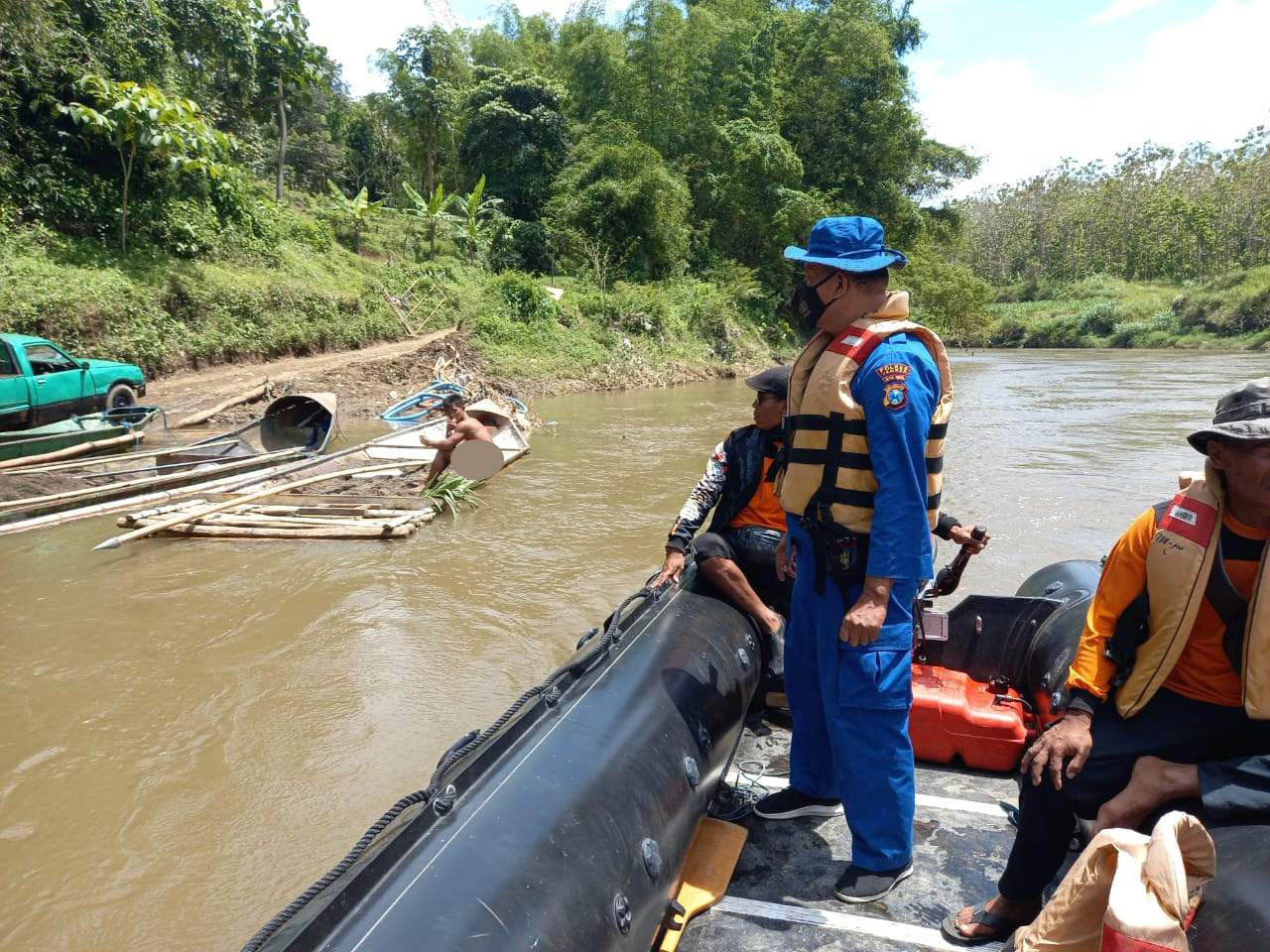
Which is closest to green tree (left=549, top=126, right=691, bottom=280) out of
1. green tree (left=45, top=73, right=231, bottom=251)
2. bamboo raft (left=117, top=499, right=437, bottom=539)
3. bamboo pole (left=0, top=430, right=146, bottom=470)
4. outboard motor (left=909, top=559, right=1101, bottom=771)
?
green tree (left=45, top=73, right=231, bottom=251)

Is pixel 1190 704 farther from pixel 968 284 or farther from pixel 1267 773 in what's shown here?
pixel 968 284

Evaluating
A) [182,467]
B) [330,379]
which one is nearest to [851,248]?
[182,467]

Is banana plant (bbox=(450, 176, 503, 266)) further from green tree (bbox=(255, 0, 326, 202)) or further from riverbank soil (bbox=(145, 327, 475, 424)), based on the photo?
riverbank soil (bbox=(145, 327, 475, 424))

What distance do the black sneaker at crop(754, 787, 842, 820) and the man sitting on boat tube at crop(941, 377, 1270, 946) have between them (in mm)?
607

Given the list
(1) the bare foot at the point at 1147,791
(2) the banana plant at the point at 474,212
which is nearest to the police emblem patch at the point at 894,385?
(1) the bare foot at the point at 1147,791

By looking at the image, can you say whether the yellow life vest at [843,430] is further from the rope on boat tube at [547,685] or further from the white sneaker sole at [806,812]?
the white sneaker sole at [806,812]

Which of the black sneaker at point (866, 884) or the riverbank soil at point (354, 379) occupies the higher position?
the riverbank soil at point (354, 379)

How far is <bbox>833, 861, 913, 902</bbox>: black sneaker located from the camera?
218 cm

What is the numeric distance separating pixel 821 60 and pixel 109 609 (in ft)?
105

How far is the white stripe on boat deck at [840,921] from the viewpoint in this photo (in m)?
2.04

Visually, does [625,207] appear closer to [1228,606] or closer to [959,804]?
[959,804]

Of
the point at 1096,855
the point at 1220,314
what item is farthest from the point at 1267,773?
the point at 1220,314

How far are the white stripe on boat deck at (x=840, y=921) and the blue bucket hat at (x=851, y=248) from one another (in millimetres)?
1729

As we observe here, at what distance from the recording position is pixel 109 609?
5.16 m
